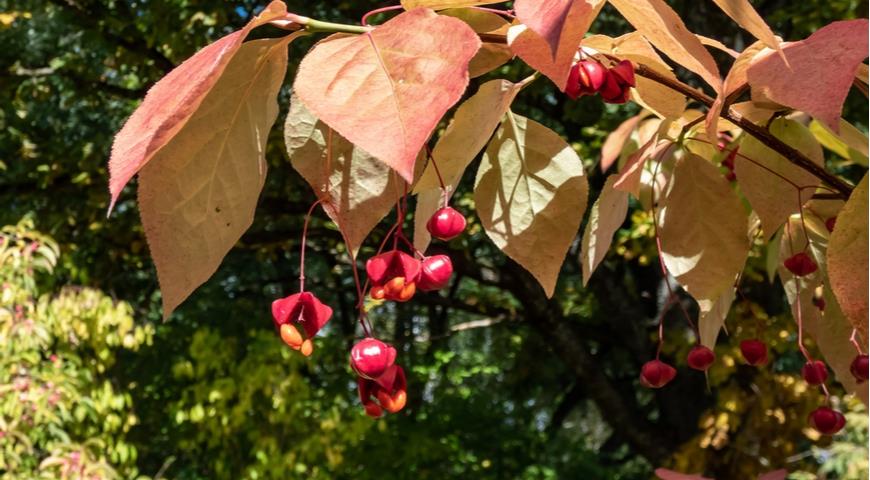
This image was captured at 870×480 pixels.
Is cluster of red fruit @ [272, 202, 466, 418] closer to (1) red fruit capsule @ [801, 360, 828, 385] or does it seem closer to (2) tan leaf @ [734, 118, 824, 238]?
(2) tan leaf @ [734, 118, 824, 238]

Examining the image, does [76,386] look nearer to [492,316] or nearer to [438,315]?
[492,316]

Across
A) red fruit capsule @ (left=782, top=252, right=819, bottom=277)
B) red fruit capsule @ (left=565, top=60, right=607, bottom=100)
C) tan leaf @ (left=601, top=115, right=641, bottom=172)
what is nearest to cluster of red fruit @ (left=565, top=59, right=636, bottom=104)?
red fruit capsule @ (left=565, top=60, right=607, bottom=100)

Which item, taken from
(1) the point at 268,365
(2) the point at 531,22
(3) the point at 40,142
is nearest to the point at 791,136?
(2) the point at 531,22

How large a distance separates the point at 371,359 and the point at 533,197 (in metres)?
0.12

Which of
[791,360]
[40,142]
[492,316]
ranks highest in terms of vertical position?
[40,142]

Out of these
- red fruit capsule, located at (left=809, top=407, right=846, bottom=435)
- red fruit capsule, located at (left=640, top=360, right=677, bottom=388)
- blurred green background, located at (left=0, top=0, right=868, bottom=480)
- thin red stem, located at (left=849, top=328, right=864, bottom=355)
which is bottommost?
blurred green background, located at (left=0, top=0, right=868, bottom=480)

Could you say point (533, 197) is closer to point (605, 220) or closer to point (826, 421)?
point (605, 220)

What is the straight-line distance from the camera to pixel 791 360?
7.00 metres

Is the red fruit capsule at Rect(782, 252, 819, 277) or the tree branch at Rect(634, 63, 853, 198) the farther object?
the red fruit capsule at Rect(782, 252, 819, 277)

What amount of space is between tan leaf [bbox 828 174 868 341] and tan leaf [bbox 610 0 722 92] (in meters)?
0.08

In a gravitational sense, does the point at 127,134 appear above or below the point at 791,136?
above

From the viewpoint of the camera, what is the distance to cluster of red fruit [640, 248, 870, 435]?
621 millimetres

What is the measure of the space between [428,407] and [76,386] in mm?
2847

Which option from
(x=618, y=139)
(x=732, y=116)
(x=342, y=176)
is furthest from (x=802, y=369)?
(x=342, y=176)
